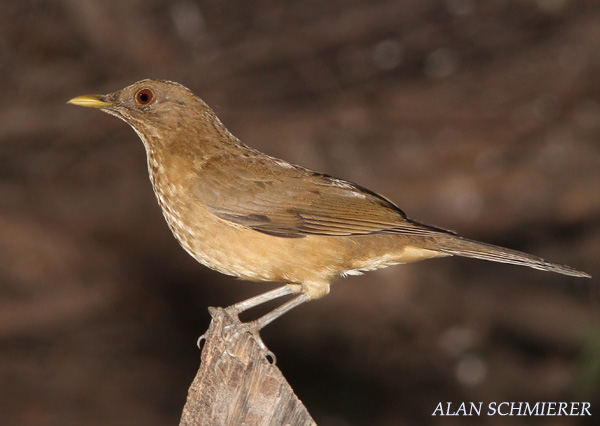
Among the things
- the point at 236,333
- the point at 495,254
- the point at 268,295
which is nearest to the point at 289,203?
the point at 268,295

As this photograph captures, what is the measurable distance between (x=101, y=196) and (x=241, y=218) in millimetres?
5292

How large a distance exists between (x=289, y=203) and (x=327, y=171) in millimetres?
4470

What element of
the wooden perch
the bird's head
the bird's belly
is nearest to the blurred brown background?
the bird's head

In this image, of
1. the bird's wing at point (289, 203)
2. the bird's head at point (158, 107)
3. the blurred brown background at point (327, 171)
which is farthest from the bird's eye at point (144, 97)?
the blurred brown background at point (327, 171)

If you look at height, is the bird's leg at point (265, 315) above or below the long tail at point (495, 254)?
below

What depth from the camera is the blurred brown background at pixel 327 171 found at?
894cm

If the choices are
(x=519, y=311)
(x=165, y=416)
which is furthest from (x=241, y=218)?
(x=519, y=311)

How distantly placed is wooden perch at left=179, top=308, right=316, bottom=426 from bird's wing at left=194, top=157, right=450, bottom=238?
90 centimetres

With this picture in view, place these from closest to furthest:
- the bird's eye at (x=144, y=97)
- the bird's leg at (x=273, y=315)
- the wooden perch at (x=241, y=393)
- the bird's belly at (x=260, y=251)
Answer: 1. the wooden perch at (x=241, y=393)
2. the bird's leg at (x=273, y=315)
3. the bird's belly at (x=260, y=251)
4. the bird's eye at (x=144, y=97)

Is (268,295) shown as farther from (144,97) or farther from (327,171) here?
(327,171)

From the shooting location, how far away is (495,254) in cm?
453

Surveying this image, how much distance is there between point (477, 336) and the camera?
9273 millimetres

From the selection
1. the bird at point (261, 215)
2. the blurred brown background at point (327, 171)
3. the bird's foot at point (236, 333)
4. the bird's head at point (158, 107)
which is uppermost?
the blurred brown background at point (327, 171)

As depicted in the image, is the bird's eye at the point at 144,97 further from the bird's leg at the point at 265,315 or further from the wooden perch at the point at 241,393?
the wooden perch at the point at 241,393
